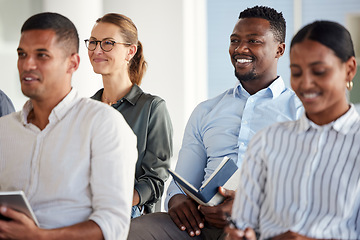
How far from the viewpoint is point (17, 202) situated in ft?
5.24

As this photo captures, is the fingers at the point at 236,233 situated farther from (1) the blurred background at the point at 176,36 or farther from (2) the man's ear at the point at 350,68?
(1) the blurred background at the point at 176,36

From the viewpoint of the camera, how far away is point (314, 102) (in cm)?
158

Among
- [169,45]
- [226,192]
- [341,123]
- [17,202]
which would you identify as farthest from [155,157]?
[169,45]

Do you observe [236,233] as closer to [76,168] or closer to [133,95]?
[76,168]

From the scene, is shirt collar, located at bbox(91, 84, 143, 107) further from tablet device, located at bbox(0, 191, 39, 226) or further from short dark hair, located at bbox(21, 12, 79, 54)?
tablet device, located at bbox(0, 191, 39, 226)

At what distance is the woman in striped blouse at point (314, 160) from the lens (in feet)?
5.06

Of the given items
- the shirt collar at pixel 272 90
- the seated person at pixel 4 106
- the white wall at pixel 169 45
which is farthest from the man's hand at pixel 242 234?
the white wall at pixel 169 45

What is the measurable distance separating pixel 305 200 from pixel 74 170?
75 centimetres

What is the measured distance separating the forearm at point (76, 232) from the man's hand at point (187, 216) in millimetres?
602

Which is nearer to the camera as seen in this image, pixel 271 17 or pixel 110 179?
pixel 110 179

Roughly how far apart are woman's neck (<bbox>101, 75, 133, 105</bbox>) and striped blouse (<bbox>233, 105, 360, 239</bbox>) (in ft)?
3.95

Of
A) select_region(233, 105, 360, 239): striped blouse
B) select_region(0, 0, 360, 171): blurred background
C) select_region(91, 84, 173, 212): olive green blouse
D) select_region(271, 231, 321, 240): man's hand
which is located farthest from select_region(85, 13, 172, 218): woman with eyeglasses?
select_region(0, 0, 360, 171): blurred background

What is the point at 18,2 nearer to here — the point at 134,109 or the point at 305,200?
the point at 134,109

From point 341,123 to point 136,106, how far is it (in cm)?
127
